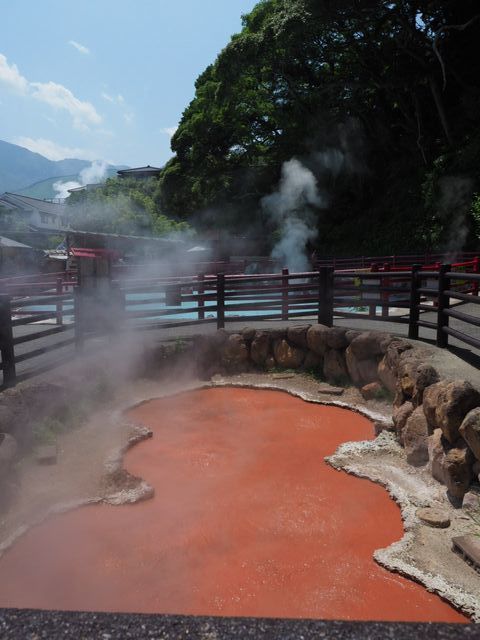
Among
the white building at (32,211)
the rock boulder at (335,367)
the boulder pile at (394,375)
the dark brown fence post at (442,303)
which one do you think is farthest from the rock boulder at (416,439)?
the white building at (32,211)

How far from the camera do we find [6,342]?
561cm

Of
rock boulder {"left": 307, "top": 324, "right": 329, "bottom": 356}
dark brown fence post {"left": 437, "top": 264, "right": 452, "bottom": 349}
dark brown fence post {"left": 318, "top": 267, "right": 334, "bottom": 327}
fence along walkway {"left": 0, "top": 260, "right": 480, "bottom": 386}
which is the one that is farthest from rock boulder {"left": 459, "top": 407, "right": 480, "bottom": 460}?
dark brown fence post {"left": 318, "top": 267, "right": 334, "bottom": 327}

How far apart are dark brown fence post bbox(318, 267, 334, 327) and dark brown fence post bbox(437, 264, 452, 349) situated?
235 centimetres

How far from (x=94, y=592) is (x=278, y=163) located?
2867 centimetres

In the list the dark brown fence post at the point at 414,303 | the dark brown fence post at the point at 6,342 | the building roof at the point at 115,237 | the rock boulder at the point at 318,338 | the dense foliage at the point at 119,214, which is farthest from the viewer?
the dense foliage at the point at 119,214

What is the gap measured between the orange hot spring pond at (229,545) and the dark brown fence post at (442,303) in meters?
2.28

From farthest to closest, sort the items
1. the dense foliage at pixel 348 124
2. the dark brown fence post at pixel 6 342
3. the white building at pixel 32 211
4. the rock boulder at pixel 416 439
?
1. the white building at pixel 32 211
2. the dense foliage at pixel 348 124
3. the dark brown fence post at pixel 6 342
4. the rock boulder at pixel 416 439

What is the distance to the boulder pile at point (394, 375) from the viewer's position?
14.4 feet

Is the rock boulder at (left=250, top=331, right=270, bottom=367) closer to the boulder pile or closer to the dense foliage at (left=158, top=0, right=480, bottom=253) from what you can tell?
the boulder pile

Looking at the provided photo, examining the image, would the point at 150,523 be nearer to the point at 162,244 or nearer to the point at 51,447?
the point at 51,447

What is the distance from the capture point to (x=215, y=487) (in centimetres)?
471

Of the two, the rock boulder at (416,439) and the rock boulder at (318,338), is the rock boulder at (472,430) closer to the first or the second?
the rock boulder at (416,439)

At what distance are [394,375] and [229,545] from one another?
12.9 ft

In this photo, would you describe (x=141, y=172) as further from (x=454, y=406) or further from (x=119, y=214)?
(x=454, y=406)
